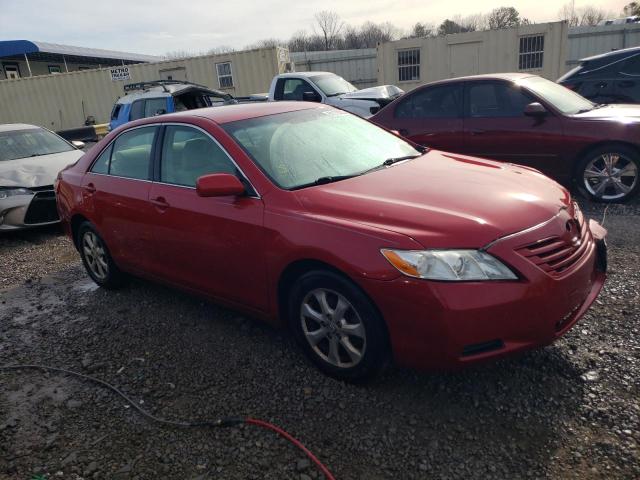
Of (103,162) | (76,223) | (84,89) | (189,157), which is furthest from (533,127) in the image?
(84,89)

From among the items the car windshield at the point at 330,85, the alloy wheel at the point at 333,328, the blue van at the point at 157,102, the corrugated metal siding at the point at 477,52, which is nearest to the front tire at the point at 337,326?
the alloy wheel at the point at 333,328

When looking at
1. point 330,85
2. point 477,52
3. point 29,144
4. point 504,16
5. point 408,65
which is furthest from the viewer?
point 504,16

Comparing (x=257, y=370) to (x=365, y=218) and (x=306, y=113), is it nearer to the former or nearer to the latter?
(x=365, y=218)

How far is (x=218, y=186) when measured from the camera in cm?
305

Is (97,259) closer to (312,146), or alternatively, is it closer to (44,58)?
(312,146)

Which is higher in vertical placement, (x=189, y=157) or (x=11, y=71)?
(x=11, y=71)

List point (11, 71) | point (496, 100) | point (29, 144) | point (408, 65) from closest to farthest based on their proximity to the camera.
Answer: point (496, 100) → point (29, 144) → point (408, 65) → point (11, 71)

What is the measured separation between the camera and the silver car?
6543 mm

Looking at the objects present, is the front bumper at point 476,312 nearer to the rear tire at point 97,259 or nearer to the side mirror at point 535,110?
the rear tire at point 97,259

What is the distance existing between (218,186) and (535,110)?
446 centimetres

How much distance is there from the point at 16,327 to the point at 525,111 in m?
5.76

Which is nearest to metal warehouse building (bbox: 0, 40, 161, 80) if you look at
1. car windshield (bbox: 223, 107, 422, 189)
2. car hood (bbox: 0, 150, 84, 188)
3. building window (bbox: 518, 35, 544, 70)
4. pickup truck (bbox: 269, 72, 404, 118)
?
pickup truck (bbox: 269, 72, 404, 118)

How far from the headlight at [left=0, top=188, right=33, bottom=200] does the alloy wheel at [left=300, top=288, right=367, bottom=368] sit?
5.30 m

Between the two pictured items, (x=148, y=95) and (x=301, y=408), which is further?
(x=148, y=95)
